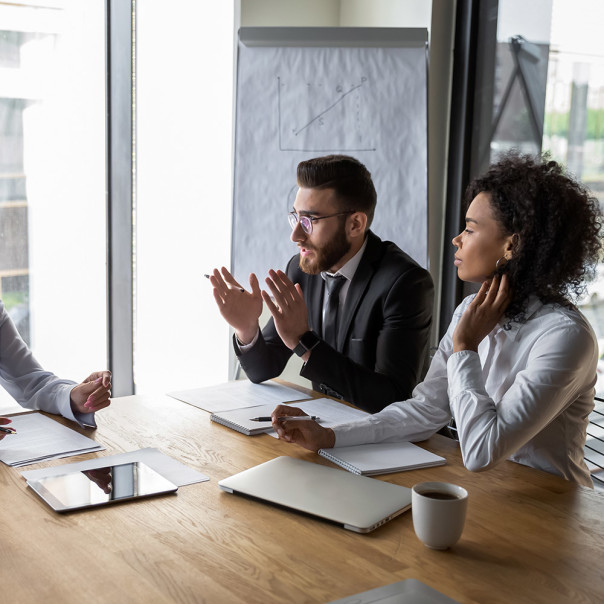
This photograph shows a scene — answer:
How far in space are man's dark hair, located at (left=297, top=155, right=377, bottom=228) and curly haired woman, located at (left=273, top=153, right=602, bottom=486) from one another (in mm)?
648

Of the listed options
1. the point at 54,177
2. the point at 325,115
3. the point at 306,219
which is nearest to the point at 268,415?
the point at 306,219

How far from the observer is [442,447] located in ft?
5.31

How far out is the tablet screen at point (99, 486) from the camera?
126 centimetres

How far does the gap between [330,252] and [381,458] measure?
3.41ft

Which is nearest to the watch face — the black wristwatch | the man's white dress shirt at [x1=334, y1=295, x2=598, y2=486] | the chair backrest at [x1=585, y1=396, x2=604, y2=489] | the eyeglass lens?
Answer: the black wristwatch

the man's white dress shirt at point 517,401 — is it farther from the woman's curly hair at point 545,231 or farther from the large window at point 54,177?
the large window at point 54,177

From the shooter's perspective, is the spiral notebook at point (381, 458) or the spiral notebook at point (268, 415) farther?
the spiral notebook at point (268, 415)

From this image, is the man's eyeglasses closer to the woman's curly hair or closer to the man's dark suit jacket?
the man's dark suit jacket

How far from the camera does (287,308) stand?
2.07 m

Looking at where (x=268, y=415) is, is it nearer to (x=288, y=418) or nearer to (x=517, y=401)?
(x=288, y=418)

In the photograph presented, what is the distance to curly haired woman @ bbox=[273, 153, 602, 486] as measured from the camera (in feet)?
4.91

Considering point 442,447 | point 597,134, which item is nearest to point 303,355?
point 442,447

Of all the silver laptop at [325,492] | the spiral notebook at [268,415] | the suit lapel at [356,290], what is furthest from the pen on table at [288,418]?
the suit lapel at [356,290]

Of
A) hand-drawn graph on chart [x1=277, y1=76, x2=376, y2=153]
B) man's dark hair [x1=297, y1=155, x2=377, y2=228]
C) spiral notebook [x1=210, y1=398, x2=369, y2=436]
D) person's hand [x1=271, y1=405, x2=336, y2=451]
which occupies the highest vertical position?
hand-drawn graph on chart [x1=277, y1=76, x2=376, y2=153]
